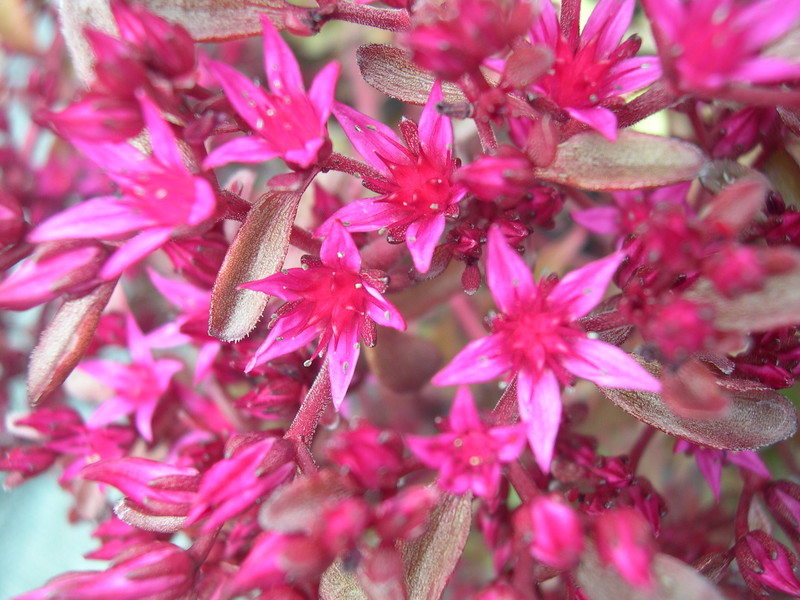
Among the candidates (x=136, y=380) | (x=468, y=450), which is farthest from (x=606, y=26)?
(x=136, y=380)

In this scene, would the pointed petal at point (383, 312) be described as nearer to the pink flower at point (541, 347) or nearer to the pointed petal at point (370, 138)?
the pink flower at point (541, 347)

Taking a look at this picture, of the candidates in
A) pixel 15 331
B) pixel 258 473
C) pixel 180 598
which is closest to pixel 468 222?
pixel 258 473

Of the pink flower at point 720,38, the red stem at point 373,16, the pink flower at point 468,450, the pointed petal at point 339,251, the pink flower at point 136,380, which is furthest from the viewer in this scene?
the pink flower at point 136,380

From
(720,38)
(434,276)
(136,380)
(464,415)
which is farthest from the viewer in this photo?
(136,380)

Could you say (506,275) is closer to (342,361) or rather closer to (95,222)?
(342,361)

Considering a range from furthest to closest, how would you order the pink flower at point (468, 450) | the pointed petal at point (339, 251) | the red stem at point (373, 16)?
the red stem at point (373, 16) → the pointed petal at point (339, 251) → the pink flower at point (468, 450)

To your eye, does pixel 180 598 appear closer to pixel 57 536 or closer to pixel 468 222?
pixel 468 222

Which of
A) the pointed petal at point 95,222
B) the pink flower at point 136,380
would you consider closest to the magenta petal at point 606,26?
the pointed petal at point 95,222
